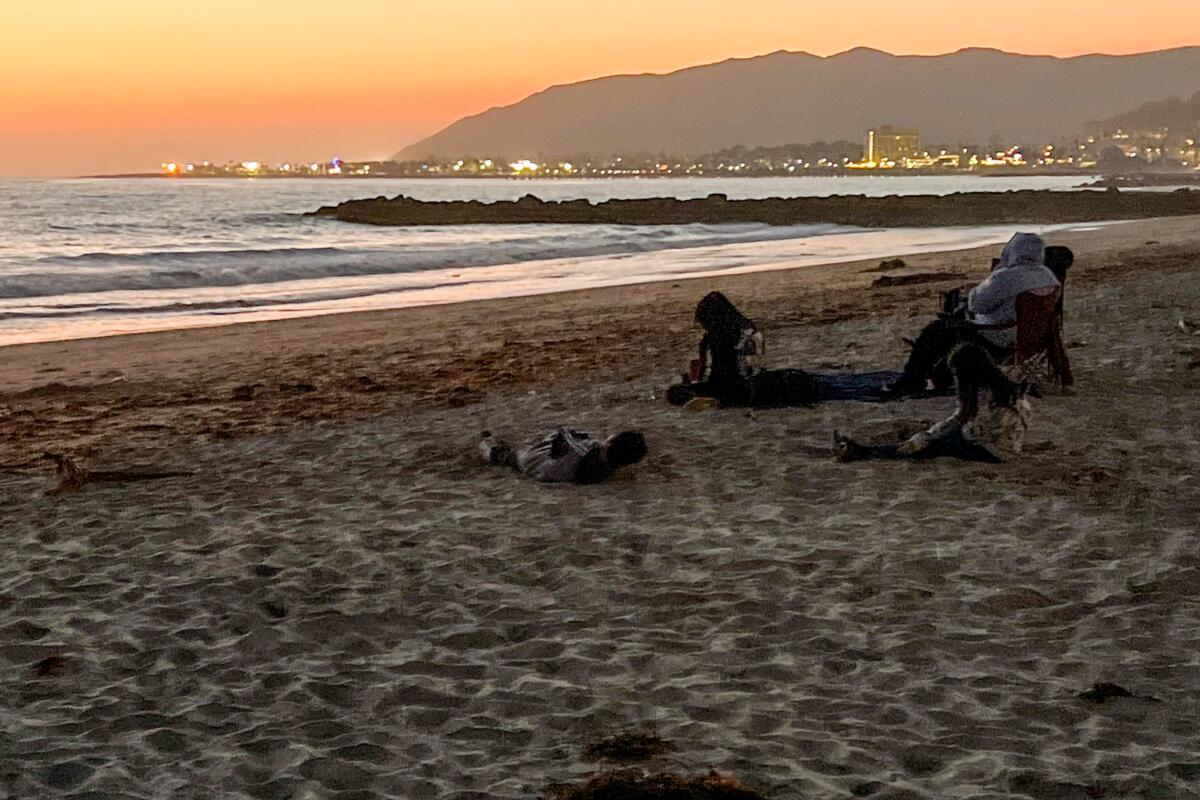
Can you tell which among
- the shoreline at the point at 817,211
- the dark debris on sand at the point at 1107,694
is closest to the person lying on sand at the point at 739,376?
the dark debris on sand at the point at 1107,694

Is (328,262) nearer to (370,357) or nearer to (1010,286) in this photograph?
(370,357)

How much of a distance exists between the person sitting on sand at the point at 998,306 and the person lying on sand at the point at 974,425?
605mm

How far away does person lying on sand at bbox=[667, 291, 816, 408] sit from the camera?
7.80 meters

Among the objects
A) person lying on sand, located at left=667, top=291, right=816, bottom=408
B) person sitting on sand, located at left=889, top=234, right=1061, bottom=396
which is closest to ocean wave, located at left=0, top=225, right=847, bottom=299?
person lying on sand, located at left=667, top=291, right=816, bottom=408

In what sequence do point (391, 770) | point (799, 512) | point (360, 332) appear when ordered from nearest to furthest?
point (391, 770) < point (799, 512) < point (360, 332)

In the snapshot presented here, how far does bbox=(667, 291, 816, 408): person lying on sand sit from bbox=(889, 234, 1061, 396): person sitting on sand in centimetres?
86

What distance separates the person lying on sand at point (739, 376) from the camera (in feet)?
25.6

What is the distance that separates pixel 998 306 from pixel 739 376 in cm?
166

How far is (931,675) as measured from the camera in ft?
12.7

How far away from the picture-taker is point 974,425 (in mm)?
6582

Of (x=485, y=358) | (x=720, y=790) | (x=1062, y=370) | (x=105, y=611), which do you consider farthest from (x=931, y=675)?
(x=485, y=358)

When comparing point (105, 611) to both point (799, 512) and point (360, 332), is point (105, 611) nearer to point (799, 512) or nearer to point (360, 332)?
point (799, 512)

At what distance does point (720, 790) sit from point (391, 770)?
86 cm

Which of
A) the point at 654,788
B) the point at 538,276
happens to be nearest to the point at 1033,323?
the point at 654,788
